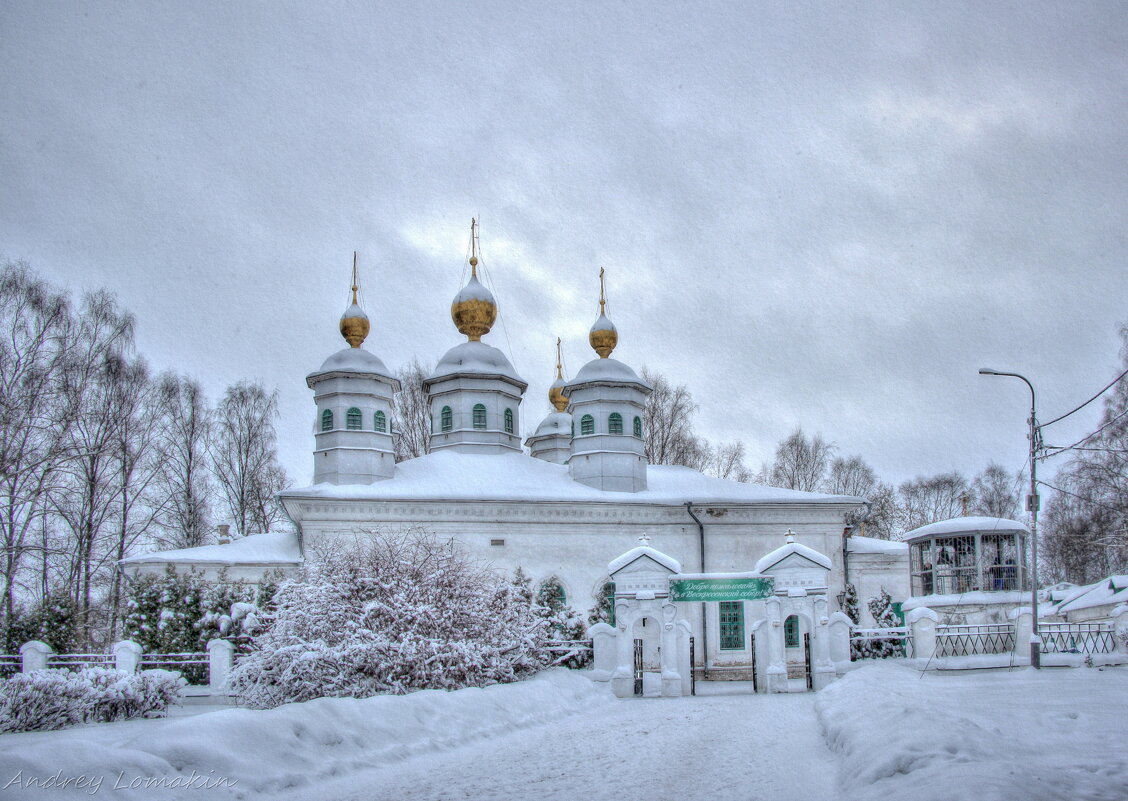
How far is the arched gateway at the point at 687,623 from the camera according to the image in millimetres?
15812

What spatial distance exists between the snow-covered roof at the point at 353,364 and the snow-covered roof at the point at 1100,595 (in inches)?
656

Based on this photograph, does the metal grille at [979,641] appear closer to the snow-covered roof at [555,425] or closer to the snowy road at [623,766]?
the snowy road at [623,766]

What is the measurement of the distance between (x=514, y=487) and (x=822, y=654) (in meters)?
10.1

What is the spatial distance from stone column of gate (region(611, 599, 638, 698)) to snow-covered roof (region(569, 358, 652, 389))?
11.0 metres

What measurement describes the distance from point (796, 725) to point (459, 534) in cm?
1339

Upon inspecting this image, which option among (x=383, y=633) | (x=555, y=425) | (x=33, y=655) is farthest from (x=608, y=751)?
(x=555, y=425)

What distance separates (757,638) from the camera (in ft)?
53.6

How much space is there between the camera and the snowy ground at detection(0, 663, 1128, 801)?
242 inches

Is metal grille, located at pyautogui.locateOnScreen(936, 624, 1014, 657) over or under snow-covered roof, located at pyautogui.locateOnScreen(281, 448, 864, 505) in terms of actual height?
under

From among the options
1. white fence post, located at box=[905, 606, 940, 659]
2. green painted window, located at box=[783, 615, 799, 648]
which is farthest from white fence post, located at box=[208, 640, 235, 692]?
green painted window, located at box=[783, 615, 799, 648]

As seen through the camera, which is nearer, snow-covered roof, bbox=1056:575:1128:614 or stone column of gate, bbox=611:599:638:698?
stone column of gate, bbox=611:599:638:698

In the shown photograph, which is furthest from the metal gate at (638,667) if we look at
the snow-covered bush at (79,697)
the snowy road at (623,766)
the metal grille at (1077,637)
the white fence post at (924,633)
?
the metal grille at (1077,637)

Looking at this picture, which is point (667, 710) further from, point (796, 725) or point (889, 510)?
point (889, 510)

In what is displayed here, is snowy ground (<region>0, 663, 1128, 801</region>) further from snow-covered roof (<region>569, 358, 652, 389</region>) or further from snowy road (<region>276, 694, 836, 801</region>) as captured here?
snow-covered roof (<region>569, 358, 652, 389</region>)
